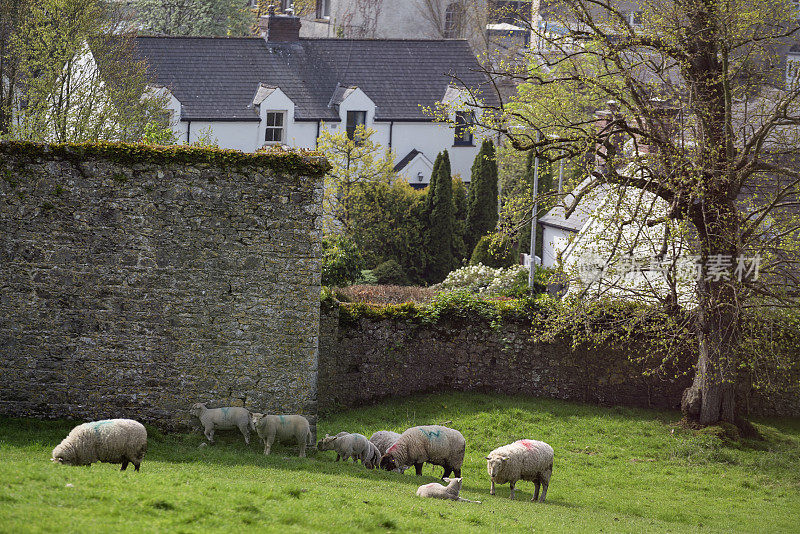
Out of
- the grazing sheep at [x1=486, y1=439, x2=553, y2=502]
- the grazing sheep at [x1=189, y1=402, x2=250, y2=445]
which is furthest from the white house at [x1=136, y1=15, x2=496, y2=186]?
the grazing sheep at [x1=486, y1=439, x2=553, y2=502]

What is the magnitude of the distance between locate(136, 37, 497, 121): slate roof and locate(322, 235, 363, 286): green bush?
15.7m

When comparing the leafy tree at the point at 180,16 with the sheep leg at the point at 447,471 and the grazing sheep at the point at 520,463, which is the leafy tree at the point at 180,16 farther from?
the grazing sheep at the point at 520,463

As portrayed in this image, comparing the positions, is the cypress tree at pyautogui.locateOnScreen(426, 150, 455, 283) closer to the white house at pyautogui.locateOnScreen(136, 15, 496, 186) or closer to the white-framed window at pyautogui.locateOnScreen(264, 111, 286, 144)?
the white house at pyautogui.locateOnScreen(136, 15, 496, 186)

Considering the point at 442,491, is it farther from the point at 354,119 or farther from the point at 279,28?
the point at 279,28

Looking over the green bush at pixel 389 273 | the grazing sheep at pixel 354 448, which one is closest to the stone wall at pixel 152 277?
the grazing sheep at pixel 354 448

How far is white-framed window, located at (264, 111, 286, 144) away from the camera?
2053 inches

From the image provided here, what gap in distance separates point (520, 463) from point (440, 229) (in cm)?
2932

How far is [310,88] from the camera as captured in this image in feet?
179

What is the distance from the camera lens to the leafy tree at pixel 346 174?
4556 centimetres

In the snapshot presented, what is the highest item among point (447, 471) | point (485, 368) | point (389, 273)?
point (389, 273)

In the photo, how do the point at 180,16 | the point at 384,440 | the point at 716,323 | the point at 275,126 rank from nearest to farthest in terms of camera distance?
1. the point at 384,440
2. the point at 716,323
3. the point at 275,126
4. the point at 180,16

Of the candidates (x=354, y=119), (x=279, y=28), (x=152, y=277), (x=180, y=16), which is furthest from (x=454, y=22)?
(x=152, y=277)

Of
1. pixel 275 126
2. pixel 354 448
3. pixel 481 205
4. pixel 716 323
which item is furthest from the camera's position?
pixel 275 126

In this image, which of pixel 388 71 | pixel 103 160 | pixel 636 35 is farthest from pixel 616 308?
pixel 388 71
